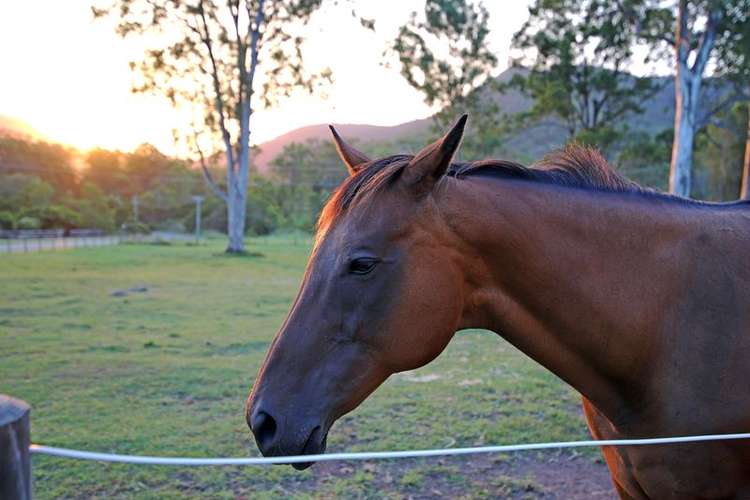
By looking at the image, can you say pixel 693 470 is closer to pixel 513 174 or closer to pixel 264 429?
pixel 513 174

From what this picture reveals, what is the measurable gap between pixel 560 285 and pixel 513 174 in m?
0.46

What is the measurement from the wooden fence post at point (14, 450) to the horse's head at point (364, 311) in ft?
2.25

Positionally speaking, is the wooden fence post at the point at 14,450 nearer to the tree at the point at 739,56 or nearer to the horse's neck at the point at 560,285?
the horse's neck at the point at 560,285

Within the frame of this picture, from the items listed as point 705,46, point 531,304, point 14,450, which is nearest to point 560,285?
point 531,304

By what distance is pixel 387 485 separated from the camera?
11.8 feet

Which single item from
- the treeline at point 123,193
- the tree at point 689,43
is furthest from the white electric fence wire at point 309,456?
the treeline at point 123,193

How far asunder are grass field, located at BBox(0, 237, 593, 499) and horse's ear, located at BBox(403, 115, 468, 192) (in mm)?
2497

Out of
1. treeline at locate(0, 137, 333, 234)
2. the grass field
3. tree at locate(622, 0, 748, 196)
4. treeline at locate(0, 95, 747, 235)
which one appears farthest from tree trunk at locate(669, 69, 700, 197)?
treeline at locate(0, 137, 333, 234)

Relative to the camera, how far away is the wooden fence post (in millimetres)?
930

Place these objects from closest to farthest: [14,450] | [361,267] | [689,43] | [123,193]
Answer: [14,450] → [361,267] → [689,43] → [123,193]

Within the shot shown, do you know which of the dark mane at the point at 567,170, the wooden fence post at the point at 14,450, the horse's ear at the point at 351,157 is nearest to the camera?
the wooden fence post at the point at 14,450

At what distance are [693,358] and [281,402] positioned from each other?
1.39 m

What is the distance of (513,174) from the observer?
1995mm

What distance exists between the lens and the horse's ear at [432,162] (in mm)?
1670
